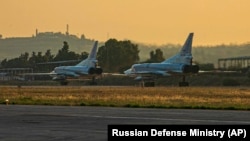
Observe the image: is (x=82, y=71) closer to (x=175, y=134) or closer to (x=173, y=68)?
(x=173, y=68)

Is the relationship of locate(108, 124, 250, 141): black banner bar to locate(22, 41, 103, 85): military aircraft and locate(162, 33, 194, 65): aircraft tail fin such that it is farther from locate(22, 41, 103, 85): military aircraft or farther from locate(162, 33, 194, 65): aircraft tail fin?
locate(22, 41, 103, 85): military aircraft

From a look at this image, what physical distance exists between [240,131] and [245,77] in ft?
379

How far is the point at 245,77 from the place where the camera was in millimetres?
130125

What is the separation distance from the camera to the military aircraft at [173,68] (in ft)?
387

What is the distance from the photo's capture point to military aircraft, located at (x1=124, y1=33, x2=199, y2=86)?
117875 mm

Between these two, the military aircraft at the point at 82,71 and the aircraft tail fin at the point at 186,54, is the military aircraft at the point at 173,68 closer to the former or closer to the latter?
the aircraft tail fin at the point at 186,54

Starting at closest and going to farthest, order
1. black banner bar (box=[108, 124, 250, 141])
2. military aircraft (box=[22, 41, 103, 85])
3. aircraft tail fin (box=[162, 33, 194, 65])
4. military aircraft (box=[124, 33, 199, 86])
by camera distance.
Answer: black banner bar (box=[108, 124, 250, 141]) → military aircraft (box=[124, 33, 199, 86]) → aircraft tail fin (box=[162, 33, 194, 65]) → military aircraft (box=[22, 41, 103, 85])

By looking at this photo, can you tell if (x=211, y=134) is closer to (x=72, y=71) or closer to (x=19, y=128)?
(x=19, y=128)

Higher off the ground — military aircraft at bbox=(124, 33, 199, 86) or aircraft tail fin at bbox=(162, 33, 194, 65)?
aircraft tail fin at bbox=(162, 33, 194, 65)

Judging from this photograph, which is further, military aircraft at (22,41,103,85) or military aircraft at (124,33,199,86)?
military aircraft at (22,41,103,85)

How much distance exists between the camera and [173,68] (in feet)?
393

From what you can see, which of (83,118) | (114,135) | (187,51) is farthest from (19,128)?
(187,51)

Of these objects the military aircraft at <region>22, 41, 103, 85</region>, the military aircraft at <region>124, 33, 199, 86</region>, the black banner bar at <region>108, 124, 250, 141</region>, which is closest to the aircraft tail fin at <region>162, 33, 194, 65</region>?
the military aircraft at <region>124, 33, 199, 86</region>

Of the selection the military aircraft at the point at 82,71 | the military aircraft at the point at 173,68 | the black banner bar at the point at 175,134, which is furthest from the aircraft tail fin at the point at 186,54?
the black banner bar at the point at 175,134
